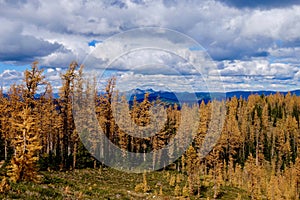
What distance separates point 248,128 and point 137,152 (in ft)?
253

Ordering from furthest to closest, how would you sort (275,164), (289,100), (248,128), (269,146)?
(289,100) → (248,128) → (269,146) → (275,164)

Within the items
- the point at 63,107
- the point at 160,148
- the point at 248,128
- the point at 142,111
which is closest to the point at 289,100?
the point at 248,128

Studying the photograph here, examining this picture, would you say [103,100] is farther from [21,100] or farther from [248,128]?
[248,128]

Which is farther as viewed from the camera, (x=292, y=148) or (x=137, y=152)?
(x=292, y=148)

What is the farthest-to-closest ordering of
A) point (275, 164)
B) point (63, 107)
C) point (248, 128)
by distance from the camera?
point (248, 128)
point (275, 164)
point (63, 107)

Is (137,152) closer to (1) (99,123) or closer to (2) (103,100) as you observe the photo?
(1) (99,123)

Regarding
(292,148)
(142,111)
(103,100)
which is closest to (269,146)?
(292,148)

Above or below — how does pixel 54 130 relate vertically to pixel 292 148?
above

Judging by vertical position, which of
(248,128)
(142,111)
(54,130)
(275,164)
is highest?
(142,111)

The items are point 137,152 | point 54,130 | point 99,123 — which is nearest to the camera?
point 99,123

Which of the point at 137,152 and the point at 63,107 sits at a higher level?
the point at 63,107

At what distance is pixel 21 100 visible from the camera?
44.0 meters

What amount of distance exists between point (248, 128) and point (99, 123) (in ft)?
306

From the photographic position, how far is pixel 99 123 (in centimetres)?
5666
